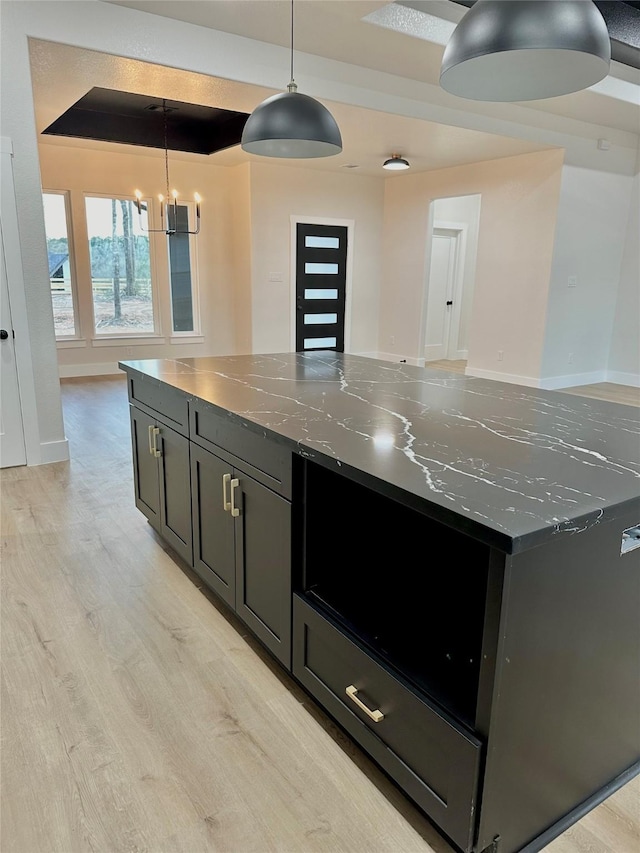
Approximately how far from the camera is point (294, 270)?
7793 mm

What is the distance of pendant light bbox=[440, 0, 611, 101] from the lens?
150cm

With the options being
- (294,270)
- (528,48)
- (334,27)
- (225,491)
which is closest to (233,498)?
(225,491)

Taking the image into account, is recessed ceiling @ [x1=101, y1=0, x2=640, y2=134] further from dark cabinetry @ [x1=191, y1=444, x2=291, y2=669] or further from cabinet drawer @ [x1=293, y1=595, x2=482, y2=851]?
cabinet drawer @ [x1=293, y1=595, x2=482, y2=851]

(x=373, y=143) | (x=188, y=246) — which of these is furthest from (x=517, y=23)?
(x=188, y=246)

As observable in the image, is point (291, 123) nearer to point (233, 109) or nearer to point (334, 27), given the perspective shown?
point (334, 27)

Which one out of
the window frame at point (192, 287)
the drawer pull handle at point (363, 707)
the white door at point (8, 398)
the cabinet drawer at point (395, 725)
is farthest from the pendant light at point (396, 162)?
the drawer pull handle at point (363, 707)

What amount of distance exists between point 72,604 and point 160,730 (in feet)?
2.83

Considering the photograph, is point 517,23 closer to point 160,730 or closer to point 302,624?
point 302,624

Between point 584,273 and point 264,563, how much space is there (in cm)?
640

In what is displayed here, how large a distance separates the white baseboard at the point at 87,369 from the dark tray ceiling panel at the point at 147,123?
8.77ft

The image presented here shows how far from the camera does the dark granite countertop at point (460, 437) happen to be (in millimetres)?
1107

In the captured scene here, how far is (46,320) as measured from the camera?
3887mm

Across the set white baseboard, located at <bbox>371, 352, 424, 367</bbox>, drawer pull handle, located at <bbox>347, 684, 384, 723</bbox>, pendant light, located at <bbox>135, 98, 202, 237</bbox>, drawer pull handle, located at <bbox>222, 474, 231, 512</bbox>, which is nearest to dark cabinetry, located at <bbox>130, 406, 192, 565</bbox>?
drawer pull handle, located at <bbox>222, 474, 231, 512</bbox>

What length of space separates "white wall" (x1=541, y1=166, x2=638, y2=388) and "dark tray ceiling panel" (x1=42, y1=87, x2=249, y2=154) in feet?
12.3
